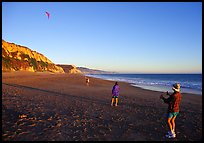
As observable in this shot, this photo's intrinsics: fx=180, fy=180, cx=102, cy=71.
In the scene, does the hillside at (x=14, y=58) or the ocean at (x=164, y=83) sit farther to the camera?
the hillside at (x=14, y=58)

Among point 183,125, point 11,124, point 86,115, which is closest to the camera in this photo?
point 11,124

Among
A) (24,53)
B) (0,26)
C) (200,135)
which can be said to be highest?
(24,53)

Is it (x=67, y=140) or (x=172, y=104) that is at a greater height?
(x=172, y=104)

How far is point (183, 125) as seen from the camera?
805 centimetres

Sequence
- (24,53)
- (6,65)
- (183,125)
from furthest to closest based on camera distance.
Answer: (24,53)
(6,65)
(183,125)

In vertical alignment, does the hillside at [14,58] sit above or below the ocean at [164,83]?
above

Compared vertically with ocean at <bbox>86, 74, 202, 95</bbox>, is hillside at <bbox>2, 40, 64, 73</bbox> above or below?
above

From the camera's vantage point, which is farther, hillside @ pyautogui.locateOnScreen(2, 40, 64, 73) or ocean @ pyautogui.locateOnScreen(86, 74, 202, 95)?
hillside @ pyautogui.locateOnScreen(2, 40, 64, 73)

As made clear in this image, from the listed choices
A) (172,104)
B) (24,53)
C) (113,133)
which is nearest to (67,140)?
(113,133)

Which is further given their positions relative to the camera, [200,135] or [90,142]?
[200,135]

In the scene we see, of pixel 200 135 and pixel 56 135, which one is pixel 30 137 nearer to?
pixel 56 135

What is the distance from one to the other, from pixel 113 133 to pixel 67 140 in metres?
1.75

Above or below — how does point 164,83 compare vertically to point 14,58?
below

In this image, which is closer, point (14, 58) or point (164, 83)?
point (164, 83)
